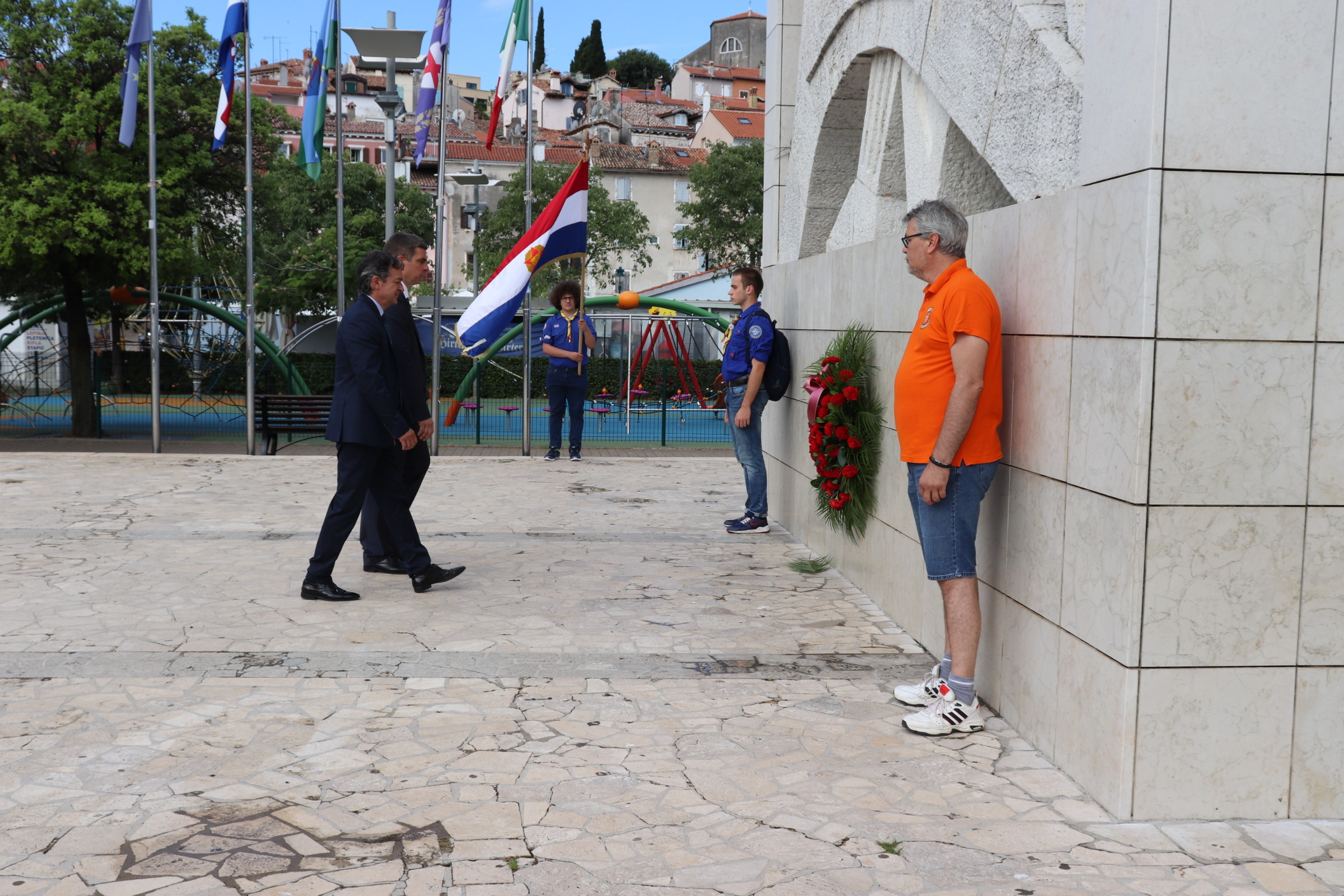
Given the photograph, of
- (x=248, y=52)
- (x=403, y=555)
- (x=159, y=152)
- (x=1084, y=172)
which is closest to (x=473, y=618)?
(x=403, y=555)

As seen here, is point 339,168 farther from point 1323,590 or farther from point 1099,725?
point 1323,590

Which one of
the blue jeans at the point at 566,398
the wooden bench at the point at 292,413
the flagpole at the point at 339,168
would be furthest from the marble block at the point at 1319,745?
the flagpole at the point at 339,168

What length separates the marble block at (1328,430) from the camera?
12.1ft

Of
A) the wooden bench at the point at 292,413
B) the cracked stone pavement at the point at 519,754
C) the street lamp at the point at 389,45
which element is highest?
the street lamp at the point at 389,45

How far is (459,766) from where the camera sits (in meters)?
4.18

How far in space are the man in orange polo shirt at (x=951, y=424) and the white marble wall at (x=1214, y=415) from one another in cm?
46

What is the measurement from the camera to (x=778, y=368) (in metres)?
8.88

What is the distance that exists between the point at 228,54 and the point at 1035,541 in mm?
13801

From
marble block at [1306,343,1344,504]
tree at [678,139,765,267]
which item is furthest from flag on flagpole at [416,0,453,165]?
tree at [678,139,765,267]

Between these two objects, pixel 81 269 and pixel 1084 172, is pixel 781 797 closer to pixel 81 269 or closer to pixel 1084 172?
pixel 1084 172

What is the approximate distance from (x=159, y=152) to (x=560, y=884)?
16776mm

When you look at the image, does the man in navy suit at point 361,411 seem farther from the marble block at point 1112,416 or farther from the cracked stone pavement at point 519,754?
the marble block at point 1112,416

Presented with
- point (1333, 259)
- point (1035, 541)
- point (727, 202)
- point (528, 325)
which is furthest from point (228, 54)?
point (727, 202)

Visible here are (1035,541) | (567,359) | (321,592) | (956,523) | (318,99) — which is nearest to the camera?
(1035,541)
